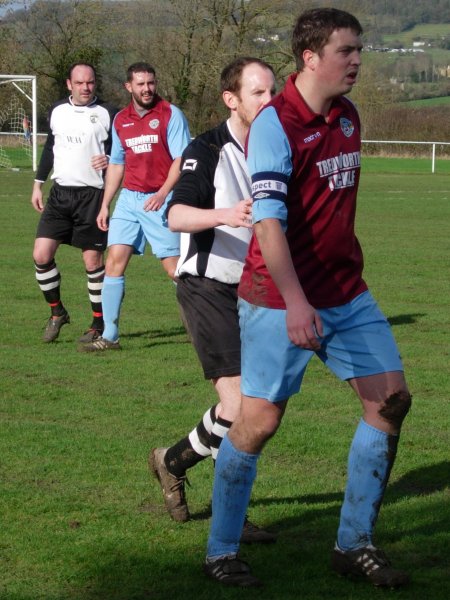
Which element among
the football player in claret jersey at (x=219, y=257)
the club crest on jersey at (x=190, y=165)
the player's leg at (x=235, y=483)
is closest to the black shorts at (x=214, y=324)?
the football player in claret jersey at (x=219, y=257)

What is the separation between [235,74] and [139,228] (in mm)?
4452

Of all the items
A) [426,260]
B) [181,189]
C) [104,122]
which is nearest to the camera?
[181,189]

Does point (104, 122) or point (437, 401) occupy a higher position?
point (104, 122)

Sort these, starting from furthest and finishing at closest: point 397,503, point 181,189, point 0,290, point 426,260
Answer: point 426,260
point 0,290
point 397,503
point 181,189

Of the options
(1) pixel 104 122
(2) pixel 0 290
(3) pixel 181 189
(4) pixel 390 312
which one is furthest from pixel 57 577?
(2) pixel 0 290

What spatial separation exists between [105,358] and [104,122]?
2.14 meters

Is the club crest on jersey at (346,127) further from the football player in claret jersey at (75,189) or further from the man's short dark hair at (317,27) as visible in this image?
the football player in claret jersey at (75,189)

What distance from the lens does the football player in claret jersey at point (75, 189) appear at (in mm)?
9633

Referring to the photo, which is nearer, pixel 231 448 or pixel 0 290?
pixel 231 448

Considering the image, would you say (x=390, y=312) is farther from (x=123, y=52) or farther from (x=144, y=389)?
(x=123, y=52)

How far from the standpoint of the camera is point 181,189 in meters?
4.77

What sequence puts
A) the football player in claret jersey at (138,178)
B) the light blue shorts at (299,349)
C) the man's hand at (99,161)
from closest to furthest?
the light blue shorts at (299,349)
the football player in claret jersey at (138,178)
the man's hand at (99,161)

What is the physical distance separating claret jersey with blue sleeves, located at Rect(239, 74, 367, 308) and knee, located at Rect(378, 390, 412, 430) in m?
0.40

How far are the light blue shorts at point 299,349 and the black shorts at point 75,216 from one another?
571 cm
